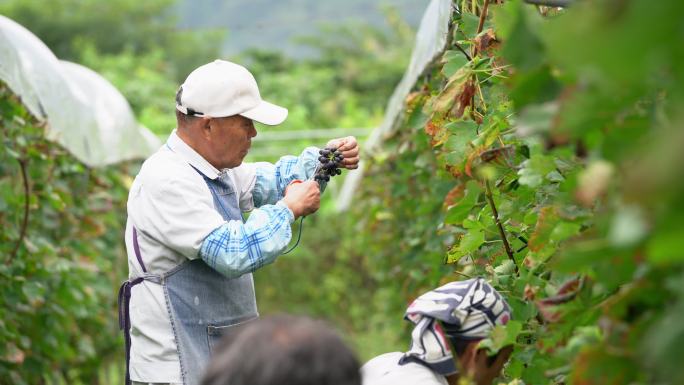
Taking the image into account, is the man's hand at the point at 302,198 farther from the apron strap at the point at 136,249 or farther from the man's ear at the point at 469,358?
the man's ear at the point at 469,358

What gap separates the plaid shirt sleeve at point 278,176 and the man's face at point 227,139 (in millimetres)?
395

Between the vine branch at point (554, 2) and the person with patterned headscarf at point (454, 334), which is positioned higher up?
the vine branch at point (554, 2)

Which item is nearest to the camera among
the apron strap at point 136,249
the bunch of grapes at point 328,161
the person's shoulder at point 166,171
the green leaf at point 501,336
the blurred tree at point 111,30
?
the green leaf at point 501,336

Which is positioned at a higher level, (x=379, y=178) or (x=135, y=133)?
(x=135, y=133)

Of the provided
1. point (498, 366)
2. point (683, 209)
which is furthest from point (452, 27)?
point (683, 209)

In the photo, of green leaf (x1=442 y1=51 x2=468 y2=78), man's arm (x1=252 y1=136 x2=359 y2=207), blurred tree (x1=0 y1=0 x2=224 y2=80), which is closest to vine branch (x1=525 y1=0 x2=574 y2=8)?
green leaf (x1=442 y1=51 x2=468 y2=78)

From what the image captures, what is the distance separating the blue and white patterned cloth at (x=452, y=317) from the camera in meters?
2.39

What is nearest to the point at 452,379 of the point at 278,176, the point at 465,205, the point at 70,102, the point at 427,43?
the point at 465,205

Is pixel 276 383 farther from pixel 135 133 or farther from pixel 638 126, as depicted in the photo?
pixel 135 133

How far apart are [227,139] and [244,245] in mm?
402

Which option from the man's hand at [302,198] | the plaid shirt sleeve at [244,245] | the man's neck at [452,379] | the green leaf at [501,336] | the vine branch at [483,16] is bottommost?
the man's neck at [452,379]

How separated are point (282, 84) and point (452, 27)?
17645mm

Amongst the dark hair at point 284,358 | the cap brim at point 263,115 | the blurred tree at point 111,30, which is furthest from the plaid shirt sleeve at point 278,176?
the blurred tree at point 111,30

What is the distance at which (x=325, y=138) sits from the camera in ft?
56.0
